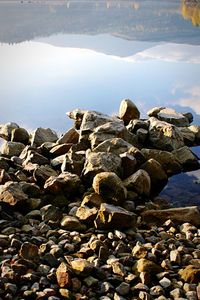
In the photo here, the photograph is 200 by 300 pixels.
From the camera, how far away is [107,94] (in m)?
15.4

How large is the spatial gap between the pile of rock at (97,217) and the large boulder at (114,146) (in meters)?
0.02

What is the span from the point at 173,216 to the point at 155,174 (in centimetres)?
164

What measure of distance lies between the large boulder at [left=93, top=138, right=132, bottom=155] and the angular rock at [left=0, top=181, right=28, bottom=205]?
1977 millimetres

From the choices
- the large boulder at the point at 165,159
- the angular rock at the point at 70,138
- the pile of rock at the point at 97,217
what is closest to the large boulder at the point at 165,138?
the pile of rock at the point at 97,217

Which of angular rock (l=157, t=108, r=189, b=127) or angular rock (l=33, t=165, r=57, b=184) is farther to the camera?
angular rock (l=157, t=108, r=189, b=127)

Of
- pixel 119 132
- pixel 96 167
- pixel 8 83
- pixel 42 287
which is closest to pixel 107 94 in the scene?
pixel 8 83

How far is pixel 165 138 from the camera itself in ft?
31.2

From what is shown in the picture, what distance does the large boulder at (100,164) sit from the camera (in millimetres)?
7441

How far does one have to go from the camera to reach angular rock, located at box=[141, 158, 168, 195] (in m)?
8.05

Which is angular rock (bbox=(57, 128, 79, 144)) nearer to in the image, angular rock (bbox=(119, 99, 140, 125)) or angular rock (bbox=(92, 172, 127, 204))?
angular rock (bbox=(119, 99, 140, 125))

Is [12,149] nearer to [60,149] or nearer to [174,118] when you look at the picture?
[60,149]

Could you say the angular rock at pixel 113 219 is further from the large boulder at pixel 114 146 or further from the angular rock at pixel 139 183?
the large boulder at pixel 114 146

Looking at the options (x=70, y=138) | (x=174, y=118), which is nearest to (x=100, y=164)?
(x=70, y=138)

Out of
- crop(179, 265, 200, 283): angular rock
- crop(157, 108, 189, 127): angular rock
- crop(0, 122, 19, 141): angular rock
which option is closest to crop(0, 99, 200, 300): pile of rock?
crop(179, 265, 200, 283): angular rock
